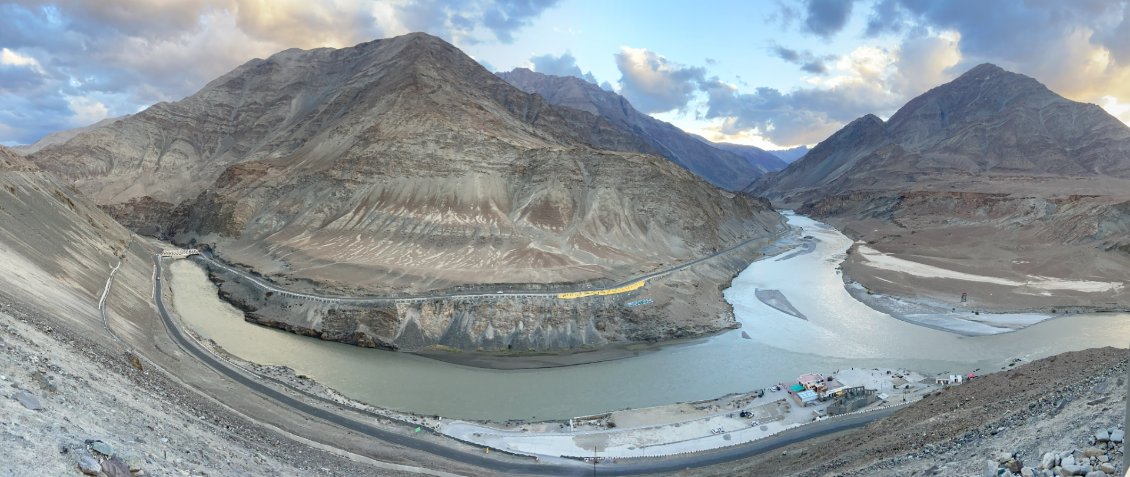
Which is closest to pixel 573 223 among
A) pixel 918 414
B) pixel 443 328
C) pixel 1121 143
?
pixel 443 328

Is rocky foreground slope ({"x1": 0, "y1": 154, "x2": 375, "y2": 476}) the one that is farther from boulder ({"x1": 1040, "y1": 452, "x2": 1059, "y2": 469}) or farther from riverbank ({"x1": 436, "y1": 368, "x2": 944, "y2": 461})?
boulder ({"x1": 1040, "y1": 452, "x2": 1059, "y2": 469})

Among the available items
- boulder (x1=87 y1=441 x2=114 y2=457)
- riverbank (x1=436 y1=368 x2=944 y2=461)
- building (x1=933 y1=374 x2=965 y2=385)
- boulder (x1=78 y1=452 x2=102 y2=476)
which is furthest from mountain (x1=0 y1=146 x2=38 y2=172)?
building (x1=933 y1=374 x2=965 y2=385)

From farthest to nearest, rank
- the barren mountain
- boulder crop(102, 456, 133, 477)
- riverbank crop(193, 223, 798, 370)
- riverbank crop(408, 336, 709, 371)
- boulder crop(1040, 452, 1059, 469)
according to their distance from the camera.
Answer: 1. the barren mountain
2. riverbank crop(193, 223, 798, 370)
3. riverbank crop(408, 336, 709, 371)
4. boulder crop(102, 456, 133, 477)
5. boulder crop(1040, 452, 1059, 469)

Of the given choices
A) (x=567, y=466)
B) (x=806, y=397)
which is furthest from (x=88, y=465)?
(x=806, y=397)

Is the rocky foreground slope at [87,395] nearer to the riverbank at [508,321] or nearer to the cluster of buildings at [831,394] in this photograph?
the riverbank at [508,321]

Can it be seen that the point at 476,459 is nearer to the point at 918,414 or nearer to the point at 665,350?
the point at 918,414

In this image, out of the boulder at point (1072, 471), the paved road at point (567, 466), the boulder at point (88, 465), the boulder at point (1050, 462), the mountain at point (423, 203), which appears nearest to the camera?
the boulder at point (1072, 471)

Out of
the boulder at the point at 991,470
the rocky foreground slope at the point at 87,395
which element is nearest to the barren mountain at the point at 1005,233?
the boulder at the point at 991,470
